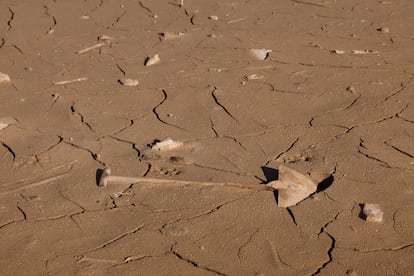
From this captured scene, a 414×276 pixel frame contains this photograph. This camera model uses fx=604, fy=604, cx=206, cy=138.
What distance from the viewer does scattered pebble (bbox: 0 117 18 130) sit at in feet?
11.8

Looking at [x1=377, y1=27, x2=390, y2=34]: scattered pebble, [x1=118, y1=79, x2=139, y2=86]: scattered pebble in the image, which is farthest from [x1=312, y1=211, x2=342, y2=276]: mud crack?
[x1=377, y1=27, x2=390, y2=34]: scattered pebble

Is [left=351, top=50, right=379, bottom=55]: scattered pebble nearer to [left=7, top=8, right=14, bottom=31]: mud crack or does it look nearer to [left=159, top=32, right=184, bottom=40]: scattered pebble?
[left=159, top=32, right=184, bottom=40]: scattered pebble

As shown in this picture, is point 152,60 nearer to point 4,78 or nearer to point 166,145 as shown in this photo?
point 4,78

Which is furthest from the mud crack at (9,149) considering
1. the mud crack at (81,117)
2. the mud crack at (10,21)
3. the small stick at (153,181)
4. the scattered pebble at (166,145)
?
the mud crack at (10,21)

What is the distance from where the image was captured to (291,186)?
9.25ft

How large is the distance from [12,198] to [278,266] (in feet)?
4.35

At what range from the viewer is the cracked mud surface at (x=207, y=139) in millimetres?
2455

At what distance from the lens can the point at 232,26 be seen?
5363 millimetres

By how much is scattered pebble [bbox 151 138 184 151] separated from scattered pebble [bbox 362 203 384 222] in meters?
1.09

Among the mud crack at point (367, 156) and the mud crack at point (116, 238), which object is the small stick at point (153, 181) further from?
the mud crack at point (367, 156)

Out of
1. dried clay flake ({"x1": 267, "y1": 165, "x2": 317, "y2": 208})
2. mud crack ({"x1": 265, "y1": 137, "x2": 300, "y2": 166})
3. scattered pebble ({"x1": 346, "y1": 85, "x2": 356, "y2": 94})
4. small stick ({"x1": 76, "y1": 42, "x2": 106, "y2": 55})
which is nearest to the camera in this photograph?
dried clay flake ({"x1": 267, "y1": 165, "x2": 317, "y2": 208})

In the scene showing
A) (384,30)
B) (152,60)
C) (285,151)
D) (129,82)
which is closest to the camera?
(285,151)

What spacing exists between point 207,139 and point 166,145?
249mm

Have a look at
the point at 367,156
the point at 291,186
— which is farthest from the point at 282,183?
the point at 367,156
